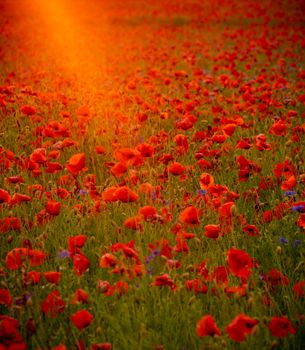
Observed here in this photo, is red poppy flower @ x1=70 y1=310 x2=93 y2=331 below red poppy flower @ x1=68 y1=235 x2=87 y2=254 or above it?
below

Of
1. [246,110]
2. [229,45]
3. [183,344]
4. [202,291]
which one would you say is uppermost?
[229,45]

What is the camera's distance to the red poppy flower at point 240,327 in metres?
1.32

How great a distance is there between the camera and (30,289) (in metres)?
1.89

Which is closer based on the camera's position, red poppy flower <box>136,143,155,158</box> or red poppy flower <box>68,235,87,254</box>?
red poppy flower <box>68,235,87,254</box>

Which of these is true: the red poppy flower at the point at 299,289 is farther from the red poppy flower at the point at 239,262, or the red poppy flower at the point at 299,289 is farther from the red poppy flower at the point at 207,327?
the red poppy flower at the point at 207,327

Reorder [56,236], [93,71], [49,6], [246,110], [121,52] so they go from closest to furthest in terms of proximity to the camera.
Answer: [56,236] → [246,110] → [93,71] → [121,52] → [49,6]

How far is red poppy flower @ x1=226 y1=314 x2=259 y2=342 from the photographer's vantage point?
1317 millimetres

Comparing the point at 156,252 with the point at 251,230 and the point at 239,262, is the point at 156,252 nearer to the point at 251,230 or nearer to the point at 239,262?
the point at 239,262

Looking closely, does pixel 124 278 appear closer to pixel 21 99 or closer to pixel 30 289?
pixel 30 289

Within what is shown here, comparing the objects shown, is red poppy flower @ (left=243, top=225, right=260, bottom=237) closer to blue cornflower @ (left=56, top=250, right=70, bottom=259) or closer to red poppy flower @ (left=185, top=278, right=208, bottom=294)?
red poppy flower @ (left=185, top=278, right=208, bottom=294)

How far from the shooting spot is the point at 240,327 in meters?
1.33

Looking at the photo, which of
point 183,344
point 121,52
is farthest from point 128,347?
point 121,52

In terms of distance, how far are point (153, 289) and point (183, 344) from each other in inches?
10.6

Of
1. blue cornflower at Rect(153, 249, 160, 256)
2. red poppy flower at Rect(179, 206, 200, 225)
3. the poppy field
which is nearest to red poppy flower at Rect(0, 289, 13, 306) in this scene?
the poppy field
